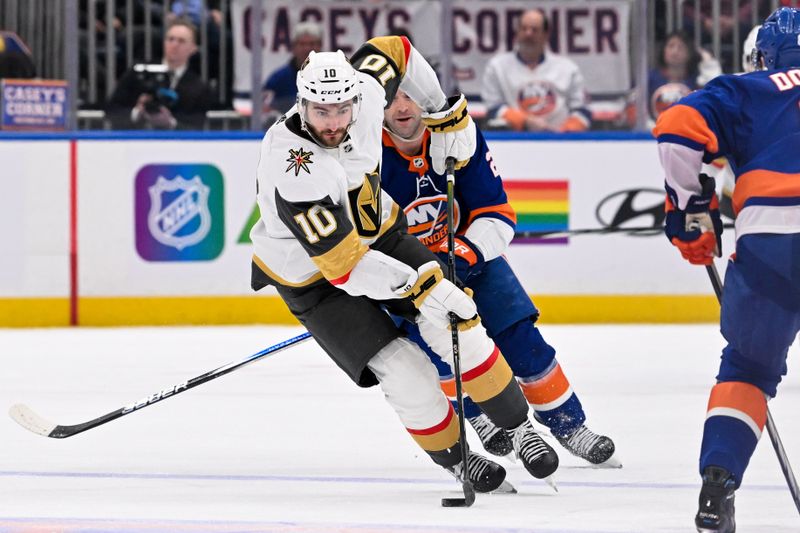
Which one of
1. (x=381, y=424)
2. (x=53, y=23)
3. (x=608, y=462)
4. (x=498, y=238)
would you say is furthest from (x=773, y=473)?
(x=53, y=23)

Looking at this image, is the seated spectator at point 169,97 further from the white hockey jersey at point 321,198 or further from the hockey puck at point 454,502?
the hockey puck at point 454,502

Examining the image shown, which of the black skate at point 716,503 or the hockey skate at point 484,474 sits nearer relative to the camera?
the black skate at point 716,503

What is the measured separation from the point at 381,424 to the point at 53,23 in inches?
151

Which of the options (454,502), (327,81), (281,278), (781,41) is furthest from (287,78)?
(781,41)

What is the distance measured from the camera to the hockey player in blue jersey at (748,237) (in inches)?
118

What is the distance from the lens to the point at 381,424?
4.78 m

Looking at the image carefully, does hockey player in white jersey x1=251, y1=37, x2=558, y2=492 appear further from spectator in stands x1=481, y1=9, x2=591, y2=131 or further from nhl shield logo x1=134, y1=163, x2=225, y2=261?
spectator in stands x1=481, y1=9, x2=591, y2=131

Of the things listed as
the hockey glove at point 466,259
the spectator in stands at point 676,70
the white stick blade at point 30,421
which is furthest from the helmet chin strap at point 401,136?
the spectator in stands at point 676,70

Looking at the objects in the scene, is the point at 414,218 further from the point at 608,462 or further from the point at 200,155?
the point at 200,155

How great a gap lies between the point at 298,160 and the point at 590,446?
1.13 meters

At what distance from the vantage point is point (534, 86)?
7.92 m

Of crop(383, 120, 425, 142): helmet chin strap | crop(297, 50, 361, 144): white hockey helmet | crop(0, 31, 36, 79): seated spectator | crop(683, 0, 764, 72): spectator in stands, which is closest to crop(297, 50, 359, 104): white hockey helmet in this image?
crop(297, 50, 361, 144): white hockey helmet

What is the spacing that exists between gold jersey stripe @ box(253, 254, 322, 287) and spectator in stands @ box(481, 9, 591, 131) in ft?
13.8

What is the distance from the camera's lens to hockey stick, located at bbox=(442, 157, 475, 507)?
3.47m
